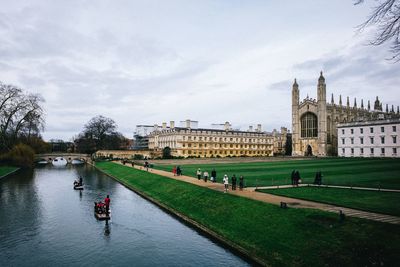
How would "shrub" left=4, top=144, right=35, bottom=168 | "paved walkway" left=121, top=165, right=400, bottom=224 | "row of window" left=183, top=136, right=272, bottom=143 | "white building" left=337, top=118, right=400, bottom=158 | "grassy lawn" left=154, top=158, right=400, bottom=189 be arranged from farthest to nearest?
"row of window" left=183, top=136, right=272, bottom=143 → "white building" left=337, top=118, right=400, bottom=158 → "shrub" left=4, top=144, right=35, bottom=168 → "grassy lawn" left=154, top=158, right=400, bottom=189 → "paved walkway" left=121, top=165, right=400, bottom=224

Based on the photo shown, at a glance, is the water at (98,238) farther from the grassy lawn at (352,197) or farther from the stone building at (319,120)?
the stone building at (319,120)

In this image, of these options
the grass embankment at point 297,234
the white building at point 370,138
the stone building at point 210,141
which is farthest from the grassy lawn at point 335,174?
the stone building at point 210,141

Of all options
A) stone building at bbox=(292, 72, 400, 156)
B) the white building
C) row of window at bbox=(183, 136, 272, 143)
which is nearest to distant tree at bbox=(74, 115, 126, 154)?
row of window at bbox=(183, 136, 272, 143)

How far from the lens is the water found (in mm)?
16203

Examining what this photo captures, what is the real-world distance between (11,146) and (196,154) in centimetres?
5609

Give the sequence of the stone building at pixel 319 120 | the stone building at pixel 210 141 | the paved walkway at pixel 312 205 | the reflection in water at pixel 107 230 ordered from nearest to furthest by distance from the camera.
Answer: the paved walkway at pixel 312 205, the reflection in water at pixel 107 230, the stone building at pixel 319 120, the stone building at pixel 210 141

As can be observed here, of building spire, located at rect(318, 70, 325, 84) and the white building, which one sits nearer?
the white building

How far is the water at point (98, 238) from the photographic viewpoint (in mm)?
16203

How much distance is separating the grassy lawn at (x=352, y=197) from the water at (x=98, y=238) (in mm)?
8077

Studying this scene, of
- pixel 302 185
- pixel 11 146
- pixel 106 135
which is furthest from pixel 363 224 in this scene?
pixel 106 135

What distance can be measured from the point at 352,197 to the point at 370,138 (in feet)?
215

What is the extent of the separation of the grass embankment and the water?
56.8 inches

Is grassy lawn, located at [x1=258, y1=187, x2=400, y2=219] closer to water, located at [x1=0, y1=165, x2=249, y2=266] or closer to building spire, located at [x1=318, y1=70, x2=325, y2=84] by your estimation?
water, located at [x1=0, y1=165, x2=249, y2=266]

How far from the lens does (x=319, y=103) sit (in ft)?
313
